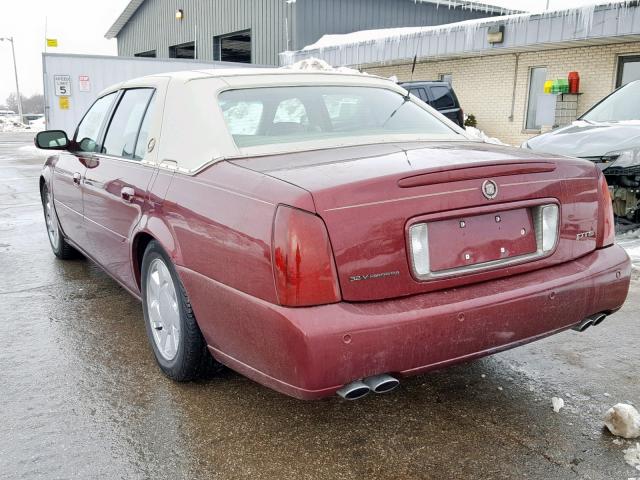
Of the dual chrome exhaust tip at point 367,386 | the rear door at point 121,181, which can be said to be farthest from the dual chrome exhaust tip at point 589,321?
the rear door at point 121,181

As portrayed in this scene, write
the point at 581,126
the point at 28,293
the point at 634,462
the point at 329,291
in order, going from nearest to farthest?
the point at 329,291 → the point at 634,462 → the point at 28,293 → the point at 581,126

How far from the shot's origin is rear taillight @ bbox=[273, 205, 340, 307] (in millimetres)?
2188

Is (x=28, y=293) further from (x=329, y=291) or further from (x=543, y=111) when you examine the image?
(x=543, y=111)

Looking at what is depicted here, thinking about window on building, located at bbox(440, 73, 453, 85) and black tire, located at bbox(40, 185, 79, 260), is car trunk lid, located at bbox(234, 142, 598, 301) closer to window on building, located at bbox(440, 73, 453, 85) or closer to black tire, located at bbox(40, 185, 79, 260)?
black tire, located at bbox(40, 185, 79, 260)

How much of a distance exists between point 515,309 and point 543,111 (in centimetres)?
1448

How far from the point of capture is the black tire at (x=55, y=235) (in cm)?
550

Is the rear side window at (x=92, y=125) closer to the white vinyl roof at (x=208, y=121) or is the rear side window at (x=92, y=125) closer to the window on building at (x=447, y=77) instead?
the white vinyl roof at (x=208, y=121)

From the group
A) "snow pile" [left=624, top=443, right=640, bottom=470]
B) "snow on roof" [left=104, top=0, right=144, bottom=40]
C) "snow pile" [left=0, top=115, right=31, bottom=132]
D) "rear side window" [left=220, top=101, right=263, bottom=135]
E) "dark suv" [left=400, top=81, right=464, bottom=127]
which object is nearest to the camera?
"snow pile" [left=624, top=443, right=640, bottom=470]

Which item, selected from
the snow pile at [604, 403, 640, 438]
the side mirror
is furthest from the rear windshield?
the side mirror

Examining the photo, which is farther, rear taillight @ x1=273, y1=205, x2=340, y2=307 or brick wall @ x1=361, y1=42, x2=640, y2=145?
brick wall @ x1=361, y1=42, x2=640, y2=145

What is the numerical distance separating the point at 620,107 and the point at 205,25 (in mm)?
22299

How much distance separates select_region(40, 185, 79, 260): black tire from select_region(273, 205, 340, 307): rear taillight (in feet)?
12.4

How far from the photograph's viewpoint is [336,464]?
247 centimetres

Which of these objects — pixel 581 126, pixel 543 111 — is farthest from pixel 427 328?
pixel 543 111
